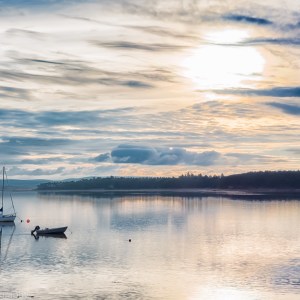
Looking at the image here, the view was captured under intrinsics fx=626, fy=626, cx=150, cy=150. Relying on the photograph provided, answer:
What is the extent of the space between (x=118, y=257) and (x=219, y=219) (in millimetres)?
64494

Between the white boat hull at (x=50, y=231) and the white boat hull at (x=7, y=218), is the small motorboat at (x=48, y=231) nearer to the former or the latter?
the white boat hull at (x=50, y=231)

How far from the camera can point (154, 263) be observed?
229 ft

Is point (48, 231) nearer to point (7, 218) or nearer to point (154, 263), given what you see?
point (7, 218)

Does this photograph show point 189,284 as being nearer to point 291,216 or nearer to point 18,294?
point 18,294

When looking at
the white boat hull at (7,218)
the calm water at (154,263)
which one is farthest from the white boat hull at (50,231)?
the white boat hull at (7,218)

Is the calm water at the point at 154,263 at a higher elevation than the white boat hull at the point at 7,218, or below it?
higher

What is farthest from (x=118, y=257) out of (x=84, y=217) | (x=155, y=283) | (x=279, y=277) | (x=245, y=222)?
(x=84, y=217)

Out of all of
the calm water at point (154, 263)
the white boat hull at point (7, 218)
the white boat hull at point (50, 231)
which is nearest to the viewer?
the calm water at point (154, 263)

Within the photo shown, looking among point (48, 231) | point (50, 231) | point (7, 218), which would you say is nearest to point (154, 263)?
point (50, 231)

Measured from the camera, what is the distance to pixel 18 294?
2110 inches

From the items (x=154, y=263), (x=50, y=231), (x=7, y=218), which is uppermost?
(x=154, y=263)

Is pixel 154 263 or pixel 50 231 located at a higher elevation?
pixel 154 263

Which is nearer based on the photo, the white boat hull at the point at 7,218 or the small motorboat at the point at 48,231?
the small motorboat at the point at 48,231

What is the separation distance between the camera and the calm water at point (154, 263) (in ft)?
182
